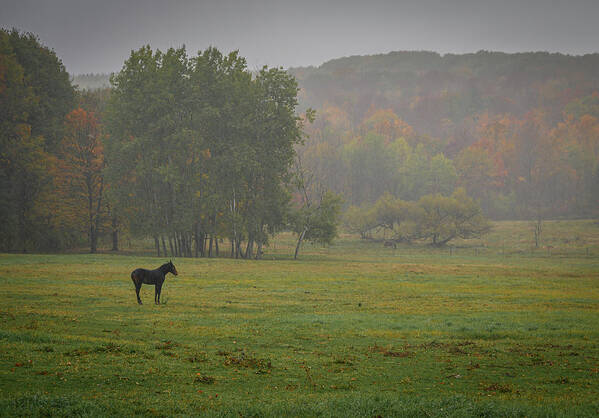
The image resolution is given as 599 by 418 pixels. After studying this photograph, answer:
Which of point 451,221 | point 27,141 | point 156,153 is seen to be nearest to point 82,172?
point 27,141

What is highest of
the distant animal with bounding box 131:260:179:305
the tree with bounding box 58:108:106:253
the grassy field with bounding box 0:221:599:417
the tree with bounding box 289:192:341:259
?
the tree with bounding box 58:108:106:253

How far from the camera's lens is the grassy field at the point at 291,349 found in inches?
437

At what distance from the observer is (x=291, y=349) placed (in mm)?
17656

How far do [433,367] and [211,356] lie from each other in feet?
21.9

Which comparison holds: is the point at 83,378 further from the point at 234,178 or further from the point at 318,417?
the point at 234,178

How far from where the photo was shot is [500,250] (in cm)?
9406

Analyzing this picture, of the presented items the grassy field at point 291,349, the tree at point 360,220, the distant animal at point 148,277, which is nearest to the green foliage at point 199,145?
the grassy field at point 291,349

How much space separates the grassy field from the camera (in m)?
11.1

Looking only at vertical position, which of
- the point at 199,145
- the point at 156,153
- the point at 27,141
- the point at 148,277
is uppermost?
the point at 199,145

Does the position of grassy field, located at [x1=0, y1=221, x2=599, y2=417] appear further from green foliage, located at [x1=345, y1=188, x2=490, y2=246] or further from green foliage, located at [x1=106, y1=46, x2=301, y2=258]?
green foliage, located at [x1=345, y1=188, x2=490, y2=246]

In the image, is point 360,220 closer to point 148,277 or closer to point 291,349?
point 148,277

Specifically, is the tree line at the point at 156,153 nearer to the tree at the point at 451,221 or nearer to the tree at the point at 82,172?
the tree at the point at 82,172

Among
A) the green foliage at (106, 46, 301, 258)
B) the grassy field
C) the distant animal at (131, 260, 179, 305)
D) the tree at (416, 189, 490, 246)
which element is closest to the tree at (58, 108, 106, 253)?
the green foliage at (106, 46, 301, 258)

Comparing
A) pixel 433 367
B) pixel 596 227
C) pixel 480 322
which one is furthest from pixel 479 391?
pixel 596 227
